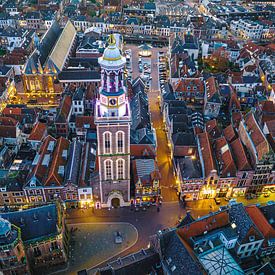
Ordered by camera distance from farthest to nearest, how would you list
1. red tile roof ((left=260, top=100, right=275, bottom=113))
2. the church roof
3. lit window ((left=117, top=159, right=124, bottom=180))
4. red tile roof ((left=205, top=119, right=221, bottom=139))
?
1. the church roof
2. red tile roof ((left=260, top=100, right=275, bottom=113))
3. red tile roof ((left=205, top=119, right=221, bottom=139))
4. lit window ((left=117, top=159, right=124, bottom=180))

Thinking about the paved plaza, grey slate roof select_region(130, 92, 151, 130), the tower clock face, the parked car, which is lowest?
the paved plaza

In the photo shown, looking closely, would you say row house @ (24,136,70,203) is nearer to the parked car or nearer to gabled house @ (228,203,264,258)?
the parked car

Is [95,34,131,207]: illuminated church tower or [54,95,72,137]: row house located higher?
[95,34,131,207]: illuminated church tower

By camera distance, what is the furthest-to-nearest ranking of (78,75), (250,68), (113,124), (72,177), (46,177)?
(250,68), (78,75), (46,177), (72,177), (113,124)

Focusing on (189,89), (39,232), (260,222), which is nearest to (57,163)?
(39,232)

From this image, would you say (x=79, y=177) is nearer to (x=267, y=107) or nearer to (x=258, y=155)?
(x=258, y=155)

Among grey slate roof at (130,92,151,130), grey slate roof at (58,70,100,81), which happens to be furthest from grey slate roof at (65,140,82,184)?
grey slate roof at (58,70,100,81)
